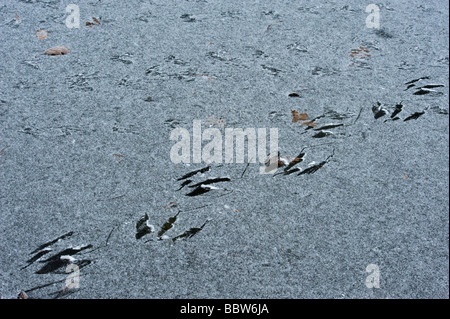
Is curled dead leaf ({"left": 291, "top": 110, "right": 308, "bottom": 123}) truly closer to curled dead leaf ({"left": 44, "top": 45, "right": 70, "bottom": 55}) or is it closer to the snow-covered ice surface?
the snow-covered ice surface

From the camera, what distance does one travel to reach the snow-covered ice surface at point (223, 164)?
816 millimetres

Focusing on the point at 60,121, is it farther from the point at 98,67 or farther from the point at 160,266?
the point at 160,266

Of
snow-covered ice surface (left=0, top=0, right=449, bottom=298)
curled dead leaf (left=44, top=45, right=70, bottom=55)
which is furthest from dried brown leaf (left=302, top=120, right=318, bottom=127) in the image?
curled dead leaf (left=44, top=45, right=70, bottom=55)

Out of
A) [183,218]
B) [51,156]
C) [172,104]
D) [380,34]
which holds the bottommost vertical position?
[183,218]

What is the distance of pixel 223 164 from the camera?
1.03 meters

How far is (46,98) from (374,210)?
3.36ft

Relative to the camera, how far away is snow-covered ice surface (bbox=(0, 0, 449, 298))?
816 mm

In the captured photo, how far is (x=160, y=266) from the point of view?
0.82 meters

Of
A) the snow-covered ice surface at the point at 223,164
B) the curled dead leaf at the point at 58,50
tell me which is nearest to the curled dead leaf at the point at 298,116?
the snow-covered ice surface at the point at 223,164

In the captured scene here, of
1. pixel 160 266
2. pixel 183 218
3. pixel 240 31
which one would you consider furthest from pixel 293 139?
pixel 240 31

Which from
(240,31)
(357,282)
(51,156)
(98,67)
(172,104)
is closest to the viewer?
(357,282)

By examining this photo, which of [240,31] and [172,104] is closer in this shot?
[172,104]

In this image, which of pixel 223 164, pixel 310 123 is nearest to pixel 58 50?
pixel 223 164

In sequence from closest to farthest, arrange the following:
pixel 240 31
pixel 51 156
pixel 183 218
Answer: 1. pixel 183 218
2. pixel 51 156
3. pixel 240 31
